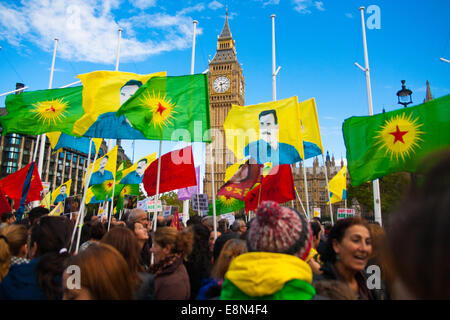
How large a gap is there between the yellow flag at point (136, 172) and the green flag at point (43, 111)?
4.41 metres

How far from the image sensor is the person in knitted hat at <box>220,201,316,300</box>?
1.79 m

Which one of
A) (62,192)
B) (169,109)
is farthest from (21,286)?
(62,192)

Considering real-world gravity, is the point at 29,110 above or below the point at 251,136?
above

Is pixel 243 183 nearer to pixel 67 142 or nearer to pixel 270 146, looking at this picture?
pixel 270 146

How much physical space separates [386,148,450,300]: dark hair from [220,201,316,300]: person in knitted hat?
1064mm

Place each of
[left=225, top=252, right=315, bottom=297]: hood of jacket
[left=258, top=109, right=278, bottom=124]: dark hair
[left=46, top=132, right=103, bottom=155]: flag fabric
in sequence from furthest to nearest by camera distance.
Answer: [left=46, top=132, right=103, bottom=155]: flag fabric
[left=258, top=109, right=278, bottom=124]: dark hair
[left=225, top=252, right=315, bottom=297]: hood of jacket

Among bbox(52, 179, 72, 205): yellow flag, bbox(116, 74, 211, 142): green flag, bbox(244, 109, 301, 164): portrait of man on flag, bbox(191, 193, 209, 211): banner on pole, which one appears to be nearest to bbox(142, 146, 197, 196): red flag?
bbox(116, 74, 211, 142): green flag

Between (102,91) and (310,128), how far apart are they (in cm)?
549

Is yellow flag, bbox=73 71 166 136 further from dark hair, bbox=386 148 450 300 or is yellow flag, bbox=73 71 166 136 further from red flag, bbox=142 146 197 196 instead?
dark hair, bbox=386 148 450 300

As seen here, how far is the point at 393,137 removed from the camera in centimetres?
670

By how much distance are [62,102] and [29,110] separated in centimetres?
83

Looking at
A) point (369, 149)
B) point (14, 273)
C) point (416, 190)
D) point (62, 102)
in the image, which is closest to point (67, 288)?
point (14, 273)

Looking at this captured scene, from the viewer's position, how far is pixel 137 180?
12.3m
